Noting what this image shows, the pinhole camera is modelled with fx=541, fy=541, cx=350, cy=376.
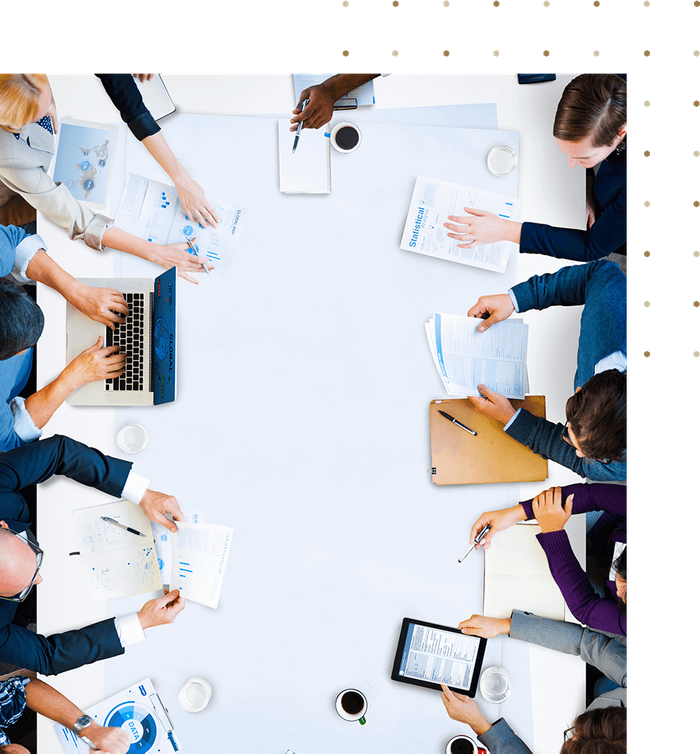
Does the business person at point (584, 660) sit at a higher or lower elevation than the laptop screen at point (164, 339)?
lower

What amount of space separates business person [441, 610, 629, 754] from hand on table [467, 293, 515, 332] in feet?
2.70

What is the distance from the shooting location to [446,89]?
59.7 inches

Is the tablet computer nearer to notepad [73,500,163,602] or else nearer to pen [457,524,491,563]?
pen [457,524,491,563]

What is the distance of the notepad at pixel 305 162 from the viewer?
5.04 feet

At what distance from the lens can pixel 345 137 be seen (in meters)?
1.54

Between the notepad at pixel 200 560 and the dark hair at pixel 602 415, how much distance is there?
1012 mm

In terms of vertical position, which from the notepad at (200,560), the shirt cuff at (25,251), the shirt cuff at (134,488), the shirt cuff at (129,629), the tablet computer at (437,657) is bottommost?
the tablet computer at (437,657)

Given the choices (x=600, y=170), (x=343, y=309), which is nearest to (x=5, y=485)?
(x=343, y=309)

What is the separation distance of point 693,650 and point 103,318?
1862 mm

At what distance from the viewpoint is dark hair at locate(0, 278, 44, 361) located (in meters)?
1.49

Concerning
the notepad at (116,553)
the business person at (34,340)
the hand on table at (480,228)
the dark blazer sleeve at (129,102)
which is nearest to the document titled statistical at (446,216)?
the hand on table at (480,228)

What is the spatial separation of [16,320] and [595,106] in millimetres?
1676

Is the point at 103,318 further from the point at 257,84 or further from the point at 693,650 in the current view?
the point at 693,650

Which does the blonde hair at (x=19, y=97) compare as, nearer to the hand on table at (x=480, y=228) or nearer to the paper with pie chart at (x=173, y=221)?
the paper with pie chart at (x=173, y=221)
